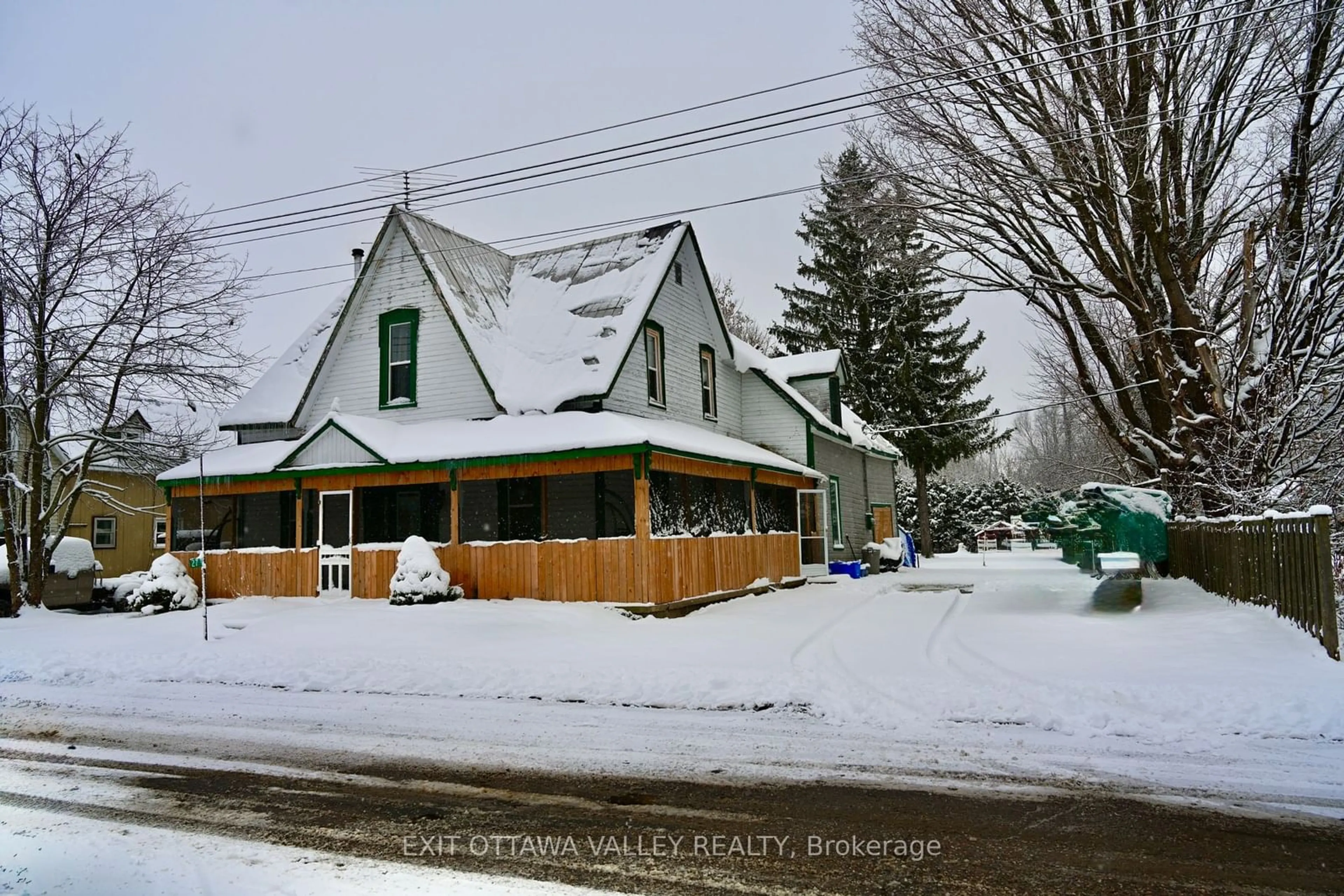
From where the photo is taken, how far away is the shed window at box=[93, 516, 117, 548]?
32750 mm

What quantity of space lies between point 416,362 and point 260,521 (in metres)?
6.64

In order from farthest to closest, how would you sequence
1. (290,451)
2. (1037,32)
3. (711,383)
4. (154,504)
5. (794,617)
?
(154,504)
(711,383)
(290,451)
(1037,32)
(794,617)

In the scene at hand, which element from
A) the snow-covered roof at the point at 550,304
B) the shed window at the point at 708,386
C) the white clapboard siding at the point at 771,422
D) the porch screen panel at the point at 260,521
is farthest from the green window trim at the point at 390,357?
the white clapboard siding at the point at 771,422

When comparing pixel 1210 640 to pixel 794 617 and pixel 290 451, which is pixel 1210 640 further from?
pixel 290 451

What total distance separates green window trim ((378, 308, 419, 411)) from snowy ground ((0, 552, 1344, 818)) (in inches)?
236

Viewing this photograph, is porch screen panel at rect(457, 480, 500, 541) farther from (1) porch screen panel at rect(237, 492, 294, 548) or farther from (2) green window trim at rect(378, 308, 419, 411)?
(1) porch screen panel at rect(237, 492, 294, 548)

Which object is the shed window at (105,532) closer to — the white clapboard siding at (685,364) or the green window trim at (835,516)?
the white clapboard siding at (685,364)

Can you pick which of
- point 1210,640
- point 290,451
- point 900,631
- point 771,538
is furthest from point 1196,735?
point 290,451

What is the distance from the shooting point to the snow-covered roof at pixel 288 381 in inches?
864

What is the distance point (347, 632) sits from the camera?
13648 mm

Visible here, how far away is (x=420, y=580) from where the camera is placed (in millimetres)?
15883

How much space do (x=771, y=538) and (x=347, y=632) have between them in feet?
34.1

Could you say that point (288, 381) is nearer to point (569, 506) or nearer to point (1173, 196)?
point (569, 506)

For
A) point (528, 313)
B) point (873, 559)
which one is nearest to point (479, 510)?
point (528, 313)
